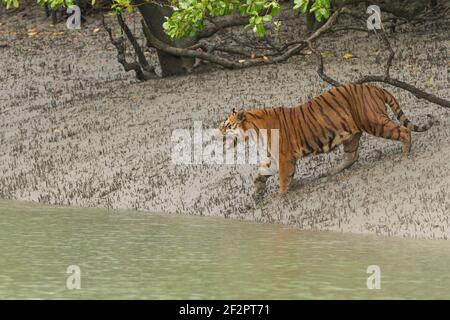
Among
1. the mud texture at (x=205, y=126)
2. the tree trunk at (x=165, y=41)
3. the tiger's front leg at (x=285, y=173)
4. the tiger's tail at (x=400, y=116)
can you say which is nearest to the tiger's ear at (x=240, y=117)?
the tiger's front leg at (x=285, y=173)

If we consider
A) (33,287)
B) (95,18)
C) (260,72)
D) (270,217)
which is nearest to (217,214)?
(270,217)

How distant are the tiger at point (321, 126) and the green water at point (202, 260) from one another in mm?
1296

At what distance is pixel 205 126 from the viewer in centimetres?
2117

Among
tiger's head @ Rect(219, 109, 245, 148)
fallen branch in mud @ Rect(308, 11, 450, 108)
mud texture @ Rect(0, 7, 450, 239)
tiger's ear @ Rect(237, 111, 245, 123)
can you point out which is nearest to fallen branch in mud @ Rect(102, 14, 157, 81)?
mud texture @ Rect(0, 7, 450, 239)

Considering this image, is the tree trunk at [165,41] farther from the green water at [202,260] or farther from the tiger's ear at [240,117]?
the green water at [202,260]

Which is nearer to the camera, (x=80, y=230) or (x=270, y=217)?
(x=80, y=230)

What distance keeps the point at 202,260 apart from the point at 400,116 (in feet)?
18.2

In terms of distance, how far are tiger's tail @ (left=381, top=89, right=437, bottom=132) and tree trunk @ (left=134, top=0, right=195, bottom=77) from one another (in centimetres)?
1005

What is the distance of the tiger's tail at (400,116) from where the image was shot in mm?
17156

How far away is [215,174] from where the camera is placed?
18.5 meters

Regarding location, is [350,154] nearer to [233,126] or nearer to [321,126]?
[321,126]

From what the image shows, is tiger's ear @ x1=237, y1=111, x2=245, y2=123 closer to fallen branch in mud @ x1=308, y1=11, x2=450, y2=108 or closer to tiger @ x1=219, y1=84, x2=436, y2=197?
tiger @ x1=219, y1=84, x2=436, y2=197
